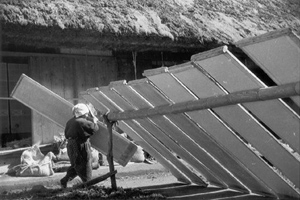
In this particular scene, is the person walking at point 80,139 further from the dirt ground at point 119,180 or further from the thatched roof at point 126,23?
the thatched roof at point 126,23

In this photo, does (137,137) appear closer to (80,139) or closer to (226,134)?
(80,139)

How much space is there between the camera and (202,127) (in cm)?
411

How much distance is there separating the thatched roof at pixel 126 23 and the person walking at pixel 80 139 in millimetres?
2011

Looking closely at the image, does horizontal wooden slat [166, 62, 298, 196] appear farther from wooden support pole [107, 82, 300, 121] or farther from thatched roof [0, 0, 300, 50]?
thatched roof [0, 0, 300, 50]

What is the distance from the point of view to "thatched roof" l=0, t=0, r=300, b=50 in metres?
7.05

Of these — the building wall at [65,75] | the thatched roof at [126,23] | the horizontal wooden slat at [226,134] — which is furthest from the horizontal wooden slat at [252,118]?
the building wall at [65,75]

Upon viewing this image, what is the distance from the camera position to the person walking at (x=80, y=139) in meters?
5.41

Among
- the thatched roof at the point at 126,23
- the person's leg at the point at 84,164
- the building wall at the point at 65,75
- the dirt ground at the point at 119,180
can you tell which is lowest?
the dirt ground at the point at 119,180

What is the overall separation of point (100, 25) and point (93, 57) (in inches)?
33.4

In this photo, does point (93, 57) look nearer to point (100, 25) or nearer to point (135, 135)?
point (100, 25)

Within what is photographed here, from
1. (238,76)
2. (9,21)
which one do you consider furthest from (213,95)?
(9,21)

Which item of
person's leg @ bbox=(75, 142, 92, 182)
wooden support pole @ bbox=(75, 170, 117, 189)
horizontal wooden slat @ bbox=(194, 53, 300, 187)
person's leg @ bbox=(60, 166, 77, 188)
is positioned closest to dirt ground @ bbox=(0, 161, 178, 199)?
person's leg @ bbox=(60, 166, 77, 188)

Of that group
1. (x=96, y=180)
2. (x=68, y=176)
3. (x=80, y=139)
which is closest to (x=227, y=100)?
(x=96, y=180)

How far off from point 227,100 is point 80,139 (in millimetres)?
2602
